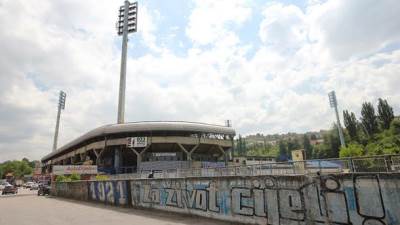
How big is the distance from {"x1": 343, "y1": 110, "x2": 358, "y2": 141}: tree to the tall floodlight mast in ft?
210

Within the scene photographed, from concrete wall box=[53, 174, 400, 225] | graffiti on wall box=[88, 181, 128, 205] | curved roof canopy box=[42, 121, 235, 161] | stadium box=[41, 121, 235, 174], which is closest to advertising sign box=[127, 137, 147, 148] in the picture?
stadium box=[41, 121, 235, 174]

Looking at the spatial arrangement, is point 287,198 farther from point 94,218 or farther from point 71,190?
point 71,190

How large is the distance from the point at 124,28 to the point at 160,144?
33248mm

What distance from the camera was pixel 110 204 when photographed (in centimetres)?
2348

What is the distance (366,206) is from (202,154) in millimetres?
63448

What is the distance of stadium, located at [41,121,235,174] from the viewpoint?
194 feet

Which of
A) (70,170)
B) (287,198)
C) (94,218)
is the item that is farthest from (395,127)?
(94,218)

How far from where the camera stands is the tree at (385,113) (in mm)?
74625

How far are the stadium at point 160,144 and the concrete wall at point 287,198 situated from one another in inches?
1601

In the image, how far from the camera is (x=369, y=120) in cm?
7894

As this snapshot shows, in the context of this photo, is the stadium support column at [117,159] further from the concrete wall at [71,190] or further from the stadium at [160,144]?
the concrete wall at [71,190]

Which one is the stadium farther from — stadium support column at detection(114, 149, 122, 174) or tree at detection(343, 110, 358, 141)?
tree at detection(343, 110, 358, 141)

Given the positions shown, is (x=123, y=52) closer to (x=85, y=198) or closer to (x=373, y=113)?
(x=85, y=198)

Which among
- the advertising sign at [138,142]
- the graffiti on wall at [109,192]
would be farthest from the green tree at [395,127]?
the graffiti on wall at [109,192]
